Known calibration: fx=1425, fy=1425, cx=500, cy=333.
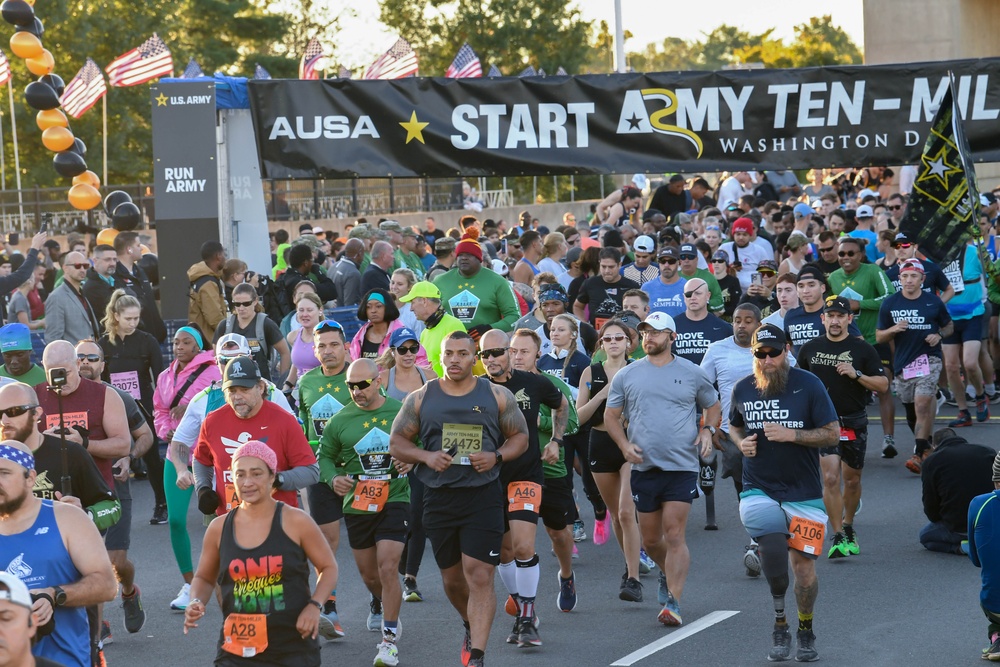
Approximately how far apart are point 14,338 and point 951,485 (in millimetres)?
6659

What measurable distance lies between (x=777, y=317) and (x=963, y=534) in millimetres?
2781

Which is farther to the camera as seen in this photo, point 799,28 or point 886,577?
point 799,28

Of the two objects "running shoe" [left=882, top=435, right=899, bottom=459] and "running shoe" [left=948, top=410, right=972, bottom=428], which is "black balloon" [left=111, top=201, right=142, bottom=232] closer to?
"running shoe" [left=882, top=435, right=899, bottom=459]

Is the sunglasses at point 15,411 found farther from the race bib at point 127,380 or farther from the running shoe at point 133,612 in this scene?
the race bib at point 127,380

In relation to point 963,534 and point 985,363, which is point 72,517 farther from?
point 985,363

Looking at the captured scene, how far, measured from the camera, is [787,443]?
8469 mm

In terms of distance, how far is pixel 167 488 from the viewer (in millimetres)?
9742

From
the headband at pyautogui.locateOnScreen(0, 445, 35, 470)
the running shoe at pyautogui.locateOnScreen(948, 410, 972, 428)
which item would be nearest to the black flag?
the running shoe at pyautogui.locateOnScreen(948, 410, 972, 428)

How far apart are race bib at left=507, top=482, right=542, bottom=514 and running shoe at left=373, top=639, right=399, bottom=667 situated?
1.14 meters

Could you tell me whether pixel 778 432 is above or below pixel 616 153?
below

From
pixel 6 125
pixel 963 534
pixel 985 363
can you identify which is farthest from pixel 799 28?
pixel 963 534

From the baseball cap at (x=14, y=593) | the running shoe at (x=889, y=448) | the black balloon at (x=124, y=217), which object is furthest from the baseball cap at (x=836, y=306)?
the black balloon at (x=124, y=217)

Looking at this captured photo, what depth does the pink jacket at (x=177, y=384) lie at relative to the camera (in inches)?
423

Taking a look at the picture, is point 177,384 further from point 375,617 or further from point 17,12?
point 17,12
